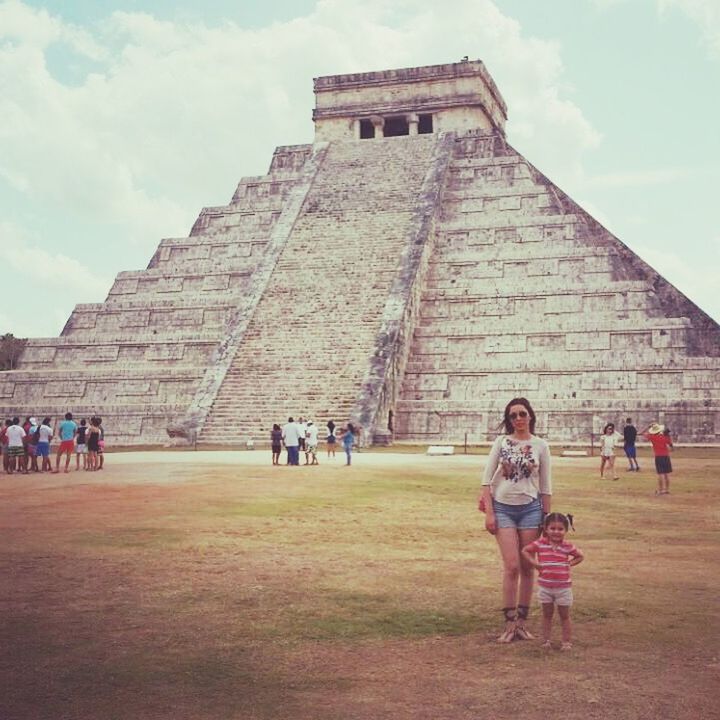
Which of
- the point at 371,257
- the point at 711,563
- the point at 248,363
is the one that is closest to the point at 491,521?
the point at 711,563

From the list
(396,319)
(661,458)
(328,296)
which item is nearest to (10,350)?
(328,296)

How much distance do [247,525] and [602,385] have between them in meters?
16.8

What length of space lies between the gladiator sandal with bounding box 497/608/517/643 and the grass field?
0.39ft

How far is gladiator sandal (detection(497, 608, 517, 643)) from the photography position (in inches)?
231

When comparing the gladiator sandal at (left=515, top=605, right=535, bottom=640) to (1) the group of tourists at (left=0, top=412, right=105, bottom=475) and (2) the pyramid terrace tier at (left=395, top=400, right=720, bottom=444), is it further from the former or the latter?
(2) the pyramid terrace tier at (left=395, top=400, right=720, bottom=444)

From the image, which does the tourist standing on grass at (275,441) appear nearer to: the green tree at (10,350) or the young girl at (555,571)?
the young girl at (555,571)

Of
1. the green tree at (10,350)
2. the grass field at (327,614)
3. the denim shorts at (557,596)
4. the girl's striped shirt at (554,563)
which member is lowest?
the grass field at (327,614)

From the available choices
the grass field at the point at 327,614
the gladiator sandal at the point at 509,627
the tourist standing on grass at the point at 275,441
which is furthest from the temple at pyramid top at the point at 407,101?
the gladiator sandal at the point at 509,627

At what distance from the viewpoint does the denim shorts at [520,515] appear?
622cm

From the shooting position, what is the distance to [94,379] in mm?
28531

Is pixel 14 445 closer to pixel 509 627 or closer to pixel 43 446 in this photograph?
pixel 43 446

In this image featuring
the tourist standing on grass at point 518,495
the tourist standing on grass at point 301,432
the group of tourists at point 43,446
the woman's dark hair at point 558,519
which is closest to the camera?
the woman's dark hair at point 558,519

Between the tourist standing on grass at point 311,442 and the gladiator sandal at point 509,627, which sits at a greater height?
the tourist standing on grass at point 311,442

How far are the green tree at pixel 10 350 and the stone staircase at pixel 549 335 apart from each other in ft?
116
